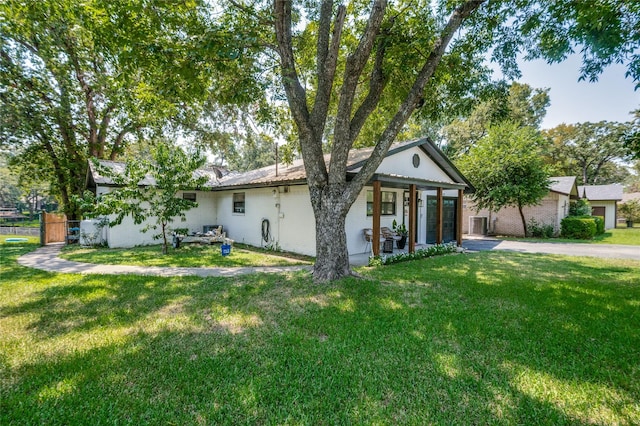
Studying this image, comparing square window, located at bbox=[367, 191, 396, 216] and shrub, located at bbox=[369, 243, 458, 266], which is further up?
square window, located at bbox=[367, 191, 396, 216]

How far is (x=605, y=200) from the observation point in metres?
26.6

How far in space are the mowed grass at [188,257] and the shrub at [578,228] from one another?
17314 millimetres

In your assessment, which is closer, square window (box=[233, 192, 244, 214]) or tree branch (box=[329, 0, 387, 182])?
tree branch (box=[329, 0, 387, 182])

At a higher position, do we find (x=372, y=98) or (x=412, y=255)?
(x=372, y=98)

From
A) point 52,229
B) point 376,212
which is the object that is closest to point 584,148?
point 376,212

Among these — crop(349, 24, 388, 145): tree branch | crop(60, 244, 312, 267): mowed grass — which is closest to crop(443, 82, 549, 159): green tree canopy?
crop(349, 24, 388, 145): tree branch

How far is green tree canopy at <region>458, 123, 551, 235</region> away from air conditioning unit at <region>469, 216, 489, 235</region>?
1587 mm

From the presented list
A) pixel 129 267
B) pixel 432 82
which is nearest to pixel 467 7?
pixel 432 82

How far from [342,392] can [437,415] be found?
839 mm

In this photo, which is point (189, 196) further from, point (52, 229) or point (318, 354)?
point (318, 354)

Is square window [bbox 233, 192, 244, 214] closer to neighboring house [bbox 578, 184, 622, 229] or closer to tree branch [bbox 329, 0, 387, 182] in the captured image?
tree branch [bbox 329, 0, 387, 182]

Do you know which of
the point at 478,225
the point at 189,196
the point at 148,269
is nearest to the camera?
the point at 148,269

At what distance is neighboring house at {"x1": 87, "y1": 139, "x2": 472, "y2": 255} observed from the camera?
34.7ft

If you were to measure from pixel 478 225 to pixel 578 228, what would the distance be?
5257 millimetres
